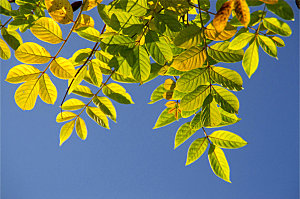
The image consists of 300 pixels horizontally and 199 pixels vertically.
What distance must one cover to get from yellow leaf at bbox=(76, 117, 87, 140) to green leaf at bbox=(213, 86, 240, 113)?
0.62 metres

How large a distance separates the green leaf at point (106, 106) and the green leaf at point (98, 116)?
0.05 m

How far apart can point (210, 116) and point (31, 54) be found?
2.08ft

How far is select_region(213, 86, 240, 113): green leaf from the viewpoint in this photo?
808 millimetres

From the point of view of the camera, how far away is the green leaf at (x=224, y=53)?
2.57 feet

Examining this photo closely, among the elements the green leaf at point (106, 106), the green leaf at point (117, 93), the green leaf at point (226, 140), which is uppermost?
the green leaf at point (117, 93)

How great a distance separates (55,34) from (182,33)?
1.45 feet

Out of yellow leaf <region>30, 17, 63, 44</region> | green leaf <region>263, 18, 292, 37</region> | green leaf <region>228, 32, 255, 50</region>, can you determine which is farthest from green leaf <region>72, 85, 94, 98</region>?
green leaf <region>263, 18, 292, 37</region>

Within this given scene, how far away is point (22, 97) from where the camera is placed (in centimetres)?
86

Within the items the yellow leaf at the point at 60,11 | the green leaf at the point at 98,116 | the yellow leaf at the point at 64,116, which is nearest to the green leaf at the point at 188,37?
the yellow leaf at the point at 60,11

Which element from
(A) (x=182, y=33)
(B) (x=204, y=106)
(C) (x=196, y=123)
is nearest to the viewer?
(A) (x=182, y=33)

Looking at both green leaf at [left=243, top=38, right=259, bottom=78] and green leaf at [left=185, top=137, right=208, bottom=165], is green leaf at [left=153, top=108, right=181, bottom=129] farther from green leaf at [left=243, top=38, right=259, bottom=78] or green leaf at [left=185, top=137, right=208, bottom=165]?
green leaf at [left=243, top=38, right=259, bottom=78]

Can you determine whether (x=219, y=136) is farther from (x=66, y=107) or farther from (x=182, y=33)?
(x=66, y=107)

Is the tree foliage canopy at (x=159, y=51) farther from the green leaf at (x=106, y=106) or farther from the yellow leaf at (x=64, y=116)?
the yellow leaf at (x=64, y=116)


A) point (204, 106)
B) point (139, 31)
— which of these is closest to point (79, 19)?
point (139, 31)
